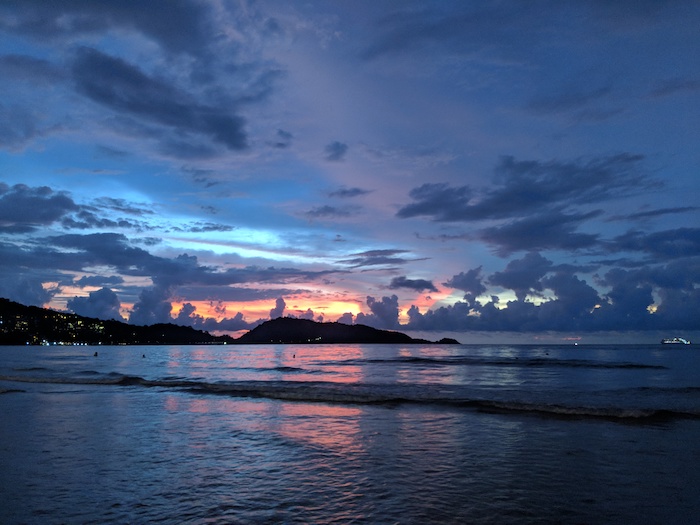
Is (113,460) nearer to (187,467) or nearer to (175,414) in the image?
(187,467)

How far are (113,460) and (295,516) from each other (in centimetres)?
784

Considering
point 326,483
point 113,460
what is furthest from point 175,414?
point 326,483

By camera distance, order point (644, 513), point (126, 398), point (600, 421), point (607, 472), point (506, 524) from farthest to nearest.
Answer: point (126, 398) → point (600, 421) → point (607, 472) → point (644, 513) → point (506, 524)

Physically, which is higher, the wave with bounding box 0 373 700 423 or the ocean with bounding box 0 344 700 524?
the ocean with bounding box 0 344 700 524

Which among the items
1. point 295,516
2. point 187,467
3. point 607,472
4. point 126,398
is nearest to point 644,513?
point 607,472

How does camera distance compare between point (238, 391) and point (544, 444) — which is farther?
point (238, 391)

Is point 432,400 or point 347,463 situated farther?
point 432,400

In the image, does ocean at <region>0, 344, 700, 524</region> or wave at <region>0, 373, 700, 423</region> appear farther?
wave at <region>0, 373, 700, 423</region>

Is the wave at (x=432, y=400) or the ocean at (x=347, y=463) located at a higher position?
the ocean at (x=347, y=463)

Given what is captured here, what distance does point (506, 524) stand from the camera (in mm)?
9203

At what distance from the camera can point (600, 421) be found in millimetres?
22547

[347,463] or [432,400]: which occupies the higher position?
[347,463]

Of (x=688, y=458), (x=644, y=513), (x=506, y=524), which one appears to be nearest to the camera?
(x=506, y=524)

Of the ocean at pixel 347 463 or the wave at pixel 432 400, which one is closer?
the ocean at pixel 347 463
